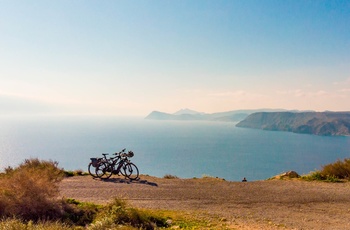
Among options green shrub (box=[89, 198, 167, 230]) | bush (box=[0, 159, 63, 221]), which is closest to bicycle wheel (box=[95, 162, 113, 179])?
bush (box=[0, 159, 63, 221])

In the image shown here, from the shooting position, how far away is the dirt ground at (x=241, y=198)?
9.12 meters

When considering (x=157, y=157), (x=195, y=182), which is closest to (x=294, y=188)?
(x=195, y=182)

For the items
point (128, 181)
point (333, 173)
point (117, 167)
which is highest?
point (117, 167)

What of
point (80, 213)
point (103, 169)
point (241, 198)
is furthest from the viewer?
point (103, 169)

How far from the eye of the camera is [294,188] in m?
13.5

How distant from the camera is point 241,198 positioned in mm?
11852

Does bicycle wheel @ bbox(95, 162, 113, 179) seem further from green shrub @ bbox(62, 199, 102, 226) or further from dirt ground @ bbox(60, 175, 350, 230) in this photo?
green shrub @ bbox(62, 199, 102, 226)

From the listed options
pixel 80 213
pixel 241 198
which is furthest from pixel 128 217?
pixel 241 198

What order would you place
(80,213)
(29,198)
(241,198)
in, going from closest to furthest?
(29,198) < (80,213) < (241,198)

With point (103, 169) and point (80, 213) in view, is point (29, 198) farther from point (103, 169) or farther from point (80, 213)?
point (103, 169)

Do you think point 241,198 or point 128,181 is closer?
point 241,198

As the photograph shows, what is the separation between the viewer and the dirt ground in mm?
9117

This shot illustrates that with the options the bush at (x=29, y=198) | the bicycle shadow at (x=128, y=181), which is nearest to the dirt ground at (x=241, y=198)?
the bicycle shadow at (x=128, y=181)

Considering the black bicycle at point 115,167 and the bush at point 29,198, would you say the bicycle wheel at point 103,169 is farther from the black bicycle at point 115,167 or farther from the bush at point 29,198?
the bush at point 29,198
